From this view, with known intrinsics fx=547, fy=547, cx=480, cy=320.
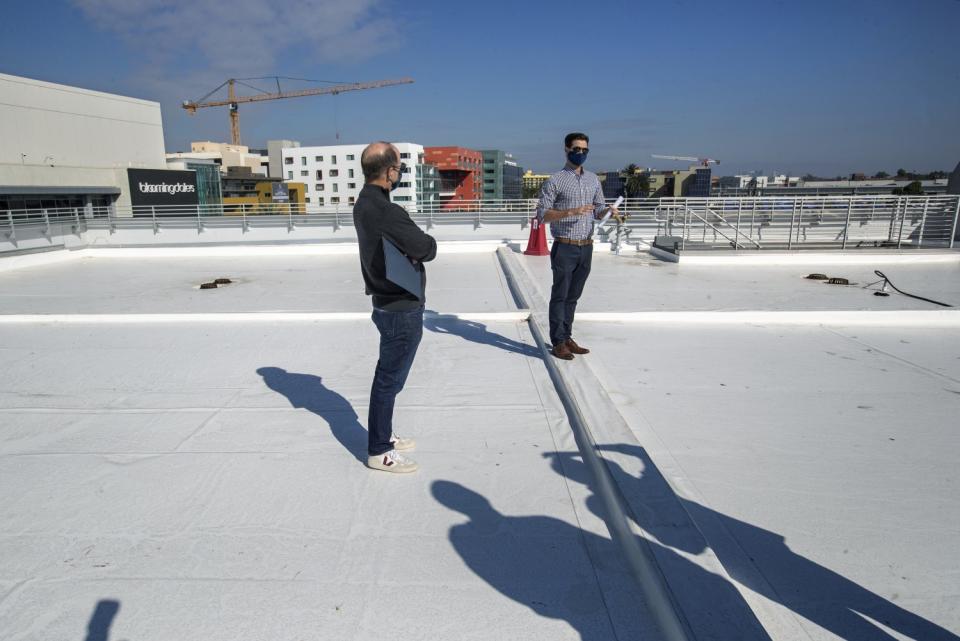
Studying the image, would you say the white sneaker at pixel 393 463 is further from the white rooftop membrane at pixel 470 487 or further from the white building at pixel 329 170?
the white building at pixel 329 170

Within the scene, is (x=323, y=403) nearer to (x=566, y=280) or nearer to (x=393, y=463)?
(x=393, y=463)

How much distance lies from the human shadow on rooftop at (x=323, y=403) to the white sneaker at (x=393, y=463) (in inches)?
6.2

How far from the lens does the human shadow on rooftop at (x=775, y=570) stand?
5.09 feet

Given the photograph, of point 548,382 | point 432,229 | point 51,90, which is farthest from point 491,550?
→ point 51,90

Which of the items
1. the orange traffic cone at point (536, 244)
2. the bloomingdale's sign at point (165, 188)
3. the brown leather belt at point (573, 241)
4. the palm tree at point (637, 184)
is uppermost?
the palm tree at point (637, 184)

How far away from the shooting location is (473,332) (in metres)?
4.91

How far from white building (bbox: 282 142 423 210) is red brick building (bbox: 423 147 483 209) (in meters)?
8.06

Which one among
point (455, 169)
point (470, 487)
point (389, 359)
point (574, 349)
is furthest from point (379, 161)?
point (455, 169)

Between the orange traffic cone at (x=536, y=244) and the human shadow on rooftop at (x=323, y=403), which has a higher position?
the orange traffic cone at (x=536, y=244)

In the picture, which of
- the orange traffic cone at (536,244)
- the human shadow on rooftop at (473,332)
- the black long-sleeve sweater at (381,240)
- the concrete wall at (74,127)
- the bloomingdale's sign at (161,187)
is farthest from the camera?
the bloomingdale's sign at (161,187)

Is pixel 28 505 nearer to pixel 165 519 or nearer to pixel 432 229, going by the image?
pixel 165 519

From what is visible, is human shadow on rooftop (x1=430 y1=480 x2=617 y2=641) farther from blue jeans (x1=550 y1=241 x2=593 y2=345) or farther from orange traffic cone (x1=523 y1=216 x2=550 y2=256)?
orange traffic cone (x1=523 y1=216 x2=550 y2=256)

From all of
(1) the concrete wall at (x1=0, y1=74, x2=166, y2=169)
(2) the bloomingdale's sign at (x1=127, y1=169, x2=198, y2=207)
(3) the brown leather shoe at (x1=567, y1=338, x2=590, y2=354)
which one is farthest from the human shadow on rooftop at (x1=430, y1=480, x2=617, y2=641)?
(2) the bloomingdale's sign at (x1=127, y1=169, x2=198, y2=207)

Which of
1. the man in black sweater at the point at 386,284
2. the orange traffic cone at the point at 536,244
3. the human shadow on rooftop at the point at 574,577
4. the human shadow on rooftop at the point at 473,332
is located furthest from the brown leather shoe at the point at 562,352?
the orange traffic cone at the point at 536,244
